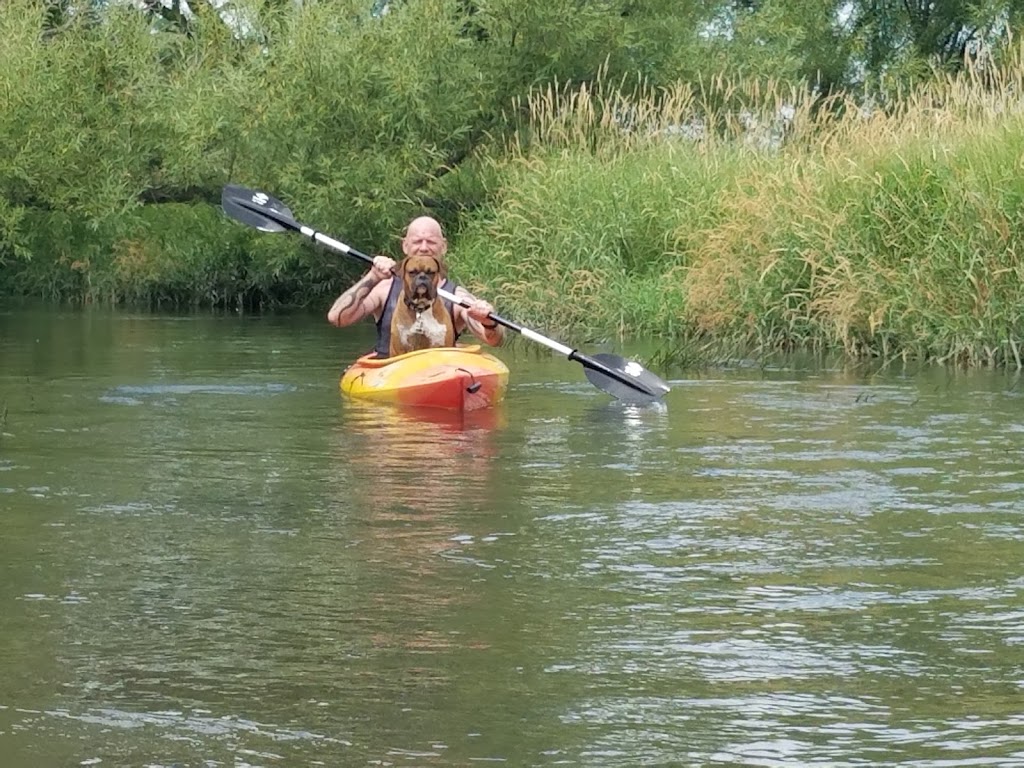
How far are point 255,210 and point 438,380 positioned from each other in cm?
429

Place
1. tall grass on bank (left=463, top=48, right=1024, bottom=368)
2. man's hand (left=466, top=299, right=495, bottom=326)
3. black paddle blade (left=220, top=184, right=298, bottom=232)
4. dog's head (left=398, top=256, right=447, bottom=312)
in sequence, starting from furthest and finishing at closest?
black paddle blade (left=220, top=184, right=298, bottom=232), tall grass on bank (left=463, top=48, right=1024, bottom=368), dog's head (left=398, top=256, right=447, bottom=312), man's hand (left=466, top=299, right=495, bottom=326)

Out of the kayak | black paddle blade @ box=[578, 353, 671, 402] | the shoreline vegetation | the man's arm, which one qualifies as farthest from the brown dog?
the shoreline vegetation

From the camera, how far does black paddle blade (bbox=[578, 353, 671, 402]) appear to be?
463 inches

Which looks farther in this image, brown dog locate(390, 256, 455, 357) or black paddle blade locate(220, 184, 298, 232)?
black paddle blade locate(220, 184, 298, 232)

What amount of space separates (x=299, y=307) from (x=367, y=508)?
16904mm

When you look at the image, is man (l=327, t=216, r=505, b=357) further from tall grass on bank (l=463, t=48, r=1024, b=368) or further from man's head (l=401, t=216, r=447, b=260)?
tall grass on bank (l=463, t=48, r=1024, b=368)

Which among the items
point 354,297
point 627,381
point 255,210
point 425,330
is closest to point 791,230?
point 627,381

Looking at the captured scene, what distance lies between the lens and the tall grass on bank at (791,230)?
1302 cm

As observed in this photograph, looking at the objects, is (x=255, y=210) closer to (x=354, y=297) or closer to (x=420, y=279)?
(x=354, y=297)

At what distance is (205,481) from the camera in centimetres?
829

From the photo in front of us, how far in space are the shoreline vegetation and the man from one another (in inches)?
86.3

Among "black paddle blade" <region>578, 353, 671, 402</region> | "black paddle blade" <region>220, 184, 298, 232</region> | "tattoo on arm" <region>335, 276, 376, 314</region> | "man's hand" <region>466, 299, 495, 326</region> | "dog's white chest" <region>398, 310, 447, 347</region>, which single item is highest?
"black paddle blade" <region>220, 184, 298, 232</region>

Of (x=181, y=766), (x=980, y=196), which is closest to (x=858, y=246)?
(x=980, y=196)

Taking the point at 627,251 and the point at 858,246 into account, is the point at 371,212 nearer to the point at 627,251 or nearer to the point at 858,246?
the point at 627,251
